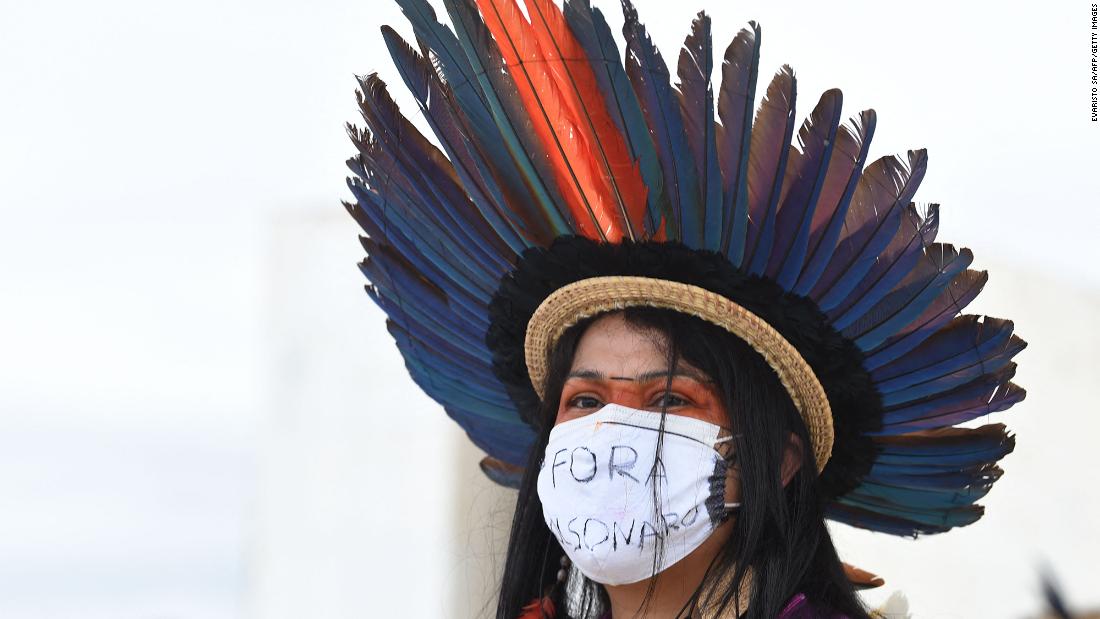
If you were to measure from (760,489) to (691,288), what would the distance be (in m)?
0.42

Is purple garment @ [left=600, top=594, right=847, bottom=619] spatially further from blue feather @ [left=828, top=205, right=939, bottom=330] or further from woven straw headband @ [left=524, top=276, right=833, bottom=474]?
blue feather @ [left=828, top=205, right=939, bottom=330]

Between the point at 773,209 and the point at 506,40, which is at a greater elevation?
the point at 506,40

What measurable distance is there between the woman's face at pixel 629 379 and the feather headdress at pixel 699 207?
14cm

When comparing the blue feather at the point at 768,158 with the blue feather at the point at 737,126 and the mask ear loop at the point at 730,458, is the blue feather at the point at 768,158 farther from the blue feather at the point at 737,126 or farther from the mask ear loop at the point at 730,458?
the mask ear loop at the point at 730,458

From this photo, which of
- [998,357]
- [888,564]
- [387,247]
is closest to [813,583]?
[998,357]

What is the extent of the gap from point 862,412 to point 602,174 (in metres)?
0.77

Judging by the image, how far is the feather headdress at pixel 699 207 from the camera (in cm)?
249

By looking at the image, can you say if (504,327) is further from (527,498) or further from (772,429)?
(772,429)

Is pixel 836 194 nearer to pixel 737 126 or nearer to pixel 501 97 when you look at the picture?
pixel 737 126

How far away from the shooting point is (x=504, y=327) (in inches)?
119

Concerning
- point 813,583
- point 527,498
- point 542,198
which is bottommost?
point 813,583

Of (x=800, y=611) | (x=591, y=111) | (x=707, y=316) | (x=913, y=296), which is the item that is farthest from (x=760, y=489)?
(x=591, y=111)

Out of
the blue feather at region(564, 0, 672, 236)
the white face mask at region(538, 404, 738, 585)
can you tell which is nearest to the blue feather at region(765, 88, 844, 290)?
the blue feather at region(564, 0, 672, 236)

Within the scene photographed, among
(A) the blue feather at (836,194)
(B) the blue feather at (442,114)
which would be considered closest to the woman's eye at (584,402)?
(B) the blue feather at (442,114)
